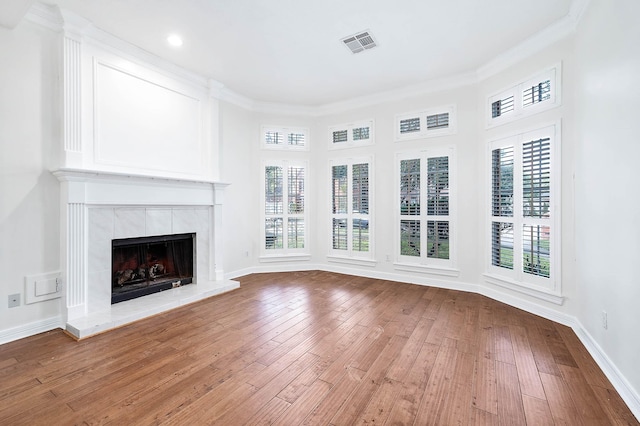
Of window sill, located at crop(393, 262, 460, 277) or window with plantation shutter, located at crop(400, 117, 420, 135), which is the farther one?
window with plantation shutter, located at crop(400, 117, 420, 135)

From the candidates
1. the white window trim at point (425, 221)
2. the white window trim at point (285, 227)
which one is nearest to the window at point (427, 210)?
the white window trim at point (425, 221)

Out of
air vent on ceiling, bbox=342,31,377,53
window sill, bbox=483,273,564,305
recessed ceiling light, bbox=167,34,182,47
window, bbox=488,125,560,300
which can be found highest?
air vent on ceiling, bbox=342,31,377,53

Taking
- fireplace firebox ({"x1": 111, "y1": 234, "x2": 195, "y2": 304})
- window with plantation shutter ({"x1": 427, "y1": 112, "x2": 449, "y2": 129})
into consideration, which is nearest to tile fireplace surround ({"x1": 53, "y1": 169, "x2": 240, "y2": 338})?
fireplace firebox ({"x1": 111, "y1": 234, "x2": 195, "y2": 304})

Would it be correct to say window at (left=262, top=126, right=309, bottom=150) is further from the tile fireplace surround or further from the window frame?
the tile fireplace surround

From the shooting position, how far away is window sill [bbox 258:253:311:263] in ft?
17.5

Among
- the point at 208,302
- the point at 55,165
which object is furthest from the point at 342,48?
the point at 208,302

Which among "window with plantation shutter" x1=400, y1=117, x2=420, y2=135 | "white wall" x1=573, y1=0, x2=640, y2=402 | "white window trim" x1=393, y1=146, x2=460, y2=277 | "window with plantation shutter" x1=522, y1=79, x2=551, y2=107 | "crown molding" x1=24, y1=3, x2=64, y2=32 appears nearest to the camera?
"white wall" x1=573, y1=0, x2=640, y2=402

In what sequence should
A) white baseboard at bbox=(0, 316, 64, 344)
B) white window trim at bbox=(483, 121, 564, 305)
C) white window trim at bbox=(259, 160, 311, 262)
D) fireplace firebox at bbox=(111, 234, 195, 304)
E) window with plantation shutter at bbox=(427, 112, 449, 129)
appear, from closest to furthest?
white baseboard at bbox=(0, 316, 64, 344) < white window trim at bbox=(483, 121, 564, 305) < fireplace firebox at bbox=(111, 234, 195, 304) < window with plantation shutter at bbox=(427, 112, 449, 129) < white window trim at bbox=(259, 160, 311, 262)

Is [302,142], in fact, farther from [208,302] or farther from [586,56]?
[586,56]

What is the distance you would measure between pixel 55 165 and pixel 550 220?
212 inches

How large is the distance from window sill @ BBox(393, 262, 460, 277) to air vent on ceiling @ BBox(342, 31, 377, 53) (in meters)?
3.27

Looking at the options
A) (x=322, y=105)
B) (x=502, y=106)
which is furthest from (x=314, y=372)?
(x=322, y=105)

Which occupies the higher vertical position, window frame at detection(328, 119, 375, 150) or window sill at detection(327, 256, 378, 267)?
window frame at detection(328, 119, 375, 150)

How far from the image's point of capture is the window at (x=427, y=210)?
434cm
